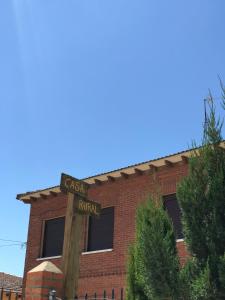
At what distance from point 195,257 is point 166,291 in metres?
0.66

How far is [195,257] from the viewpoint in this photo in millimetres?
7398

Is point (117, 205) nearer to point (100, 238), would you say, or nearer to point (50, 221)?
point (100, 238)

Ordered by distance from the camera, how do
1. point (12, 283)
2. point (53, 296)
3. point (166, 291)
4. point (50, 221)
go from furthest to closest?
1. point (12, 283)
2. point (50, 221)
3. point (166, 291)
4. point (53, 296)

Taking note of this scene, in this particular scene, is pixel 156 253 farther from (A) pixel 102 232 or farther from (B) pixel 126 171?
(A) pixel 102 232

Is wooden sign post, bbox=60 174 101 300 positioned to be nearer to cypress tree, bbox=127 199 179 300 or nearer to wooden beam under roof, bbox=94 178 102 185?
cypress tree, bbox=127 199 179 300

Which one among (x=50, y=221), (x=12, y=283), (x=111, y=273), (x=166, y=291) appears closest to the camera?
(x=166, y=291)

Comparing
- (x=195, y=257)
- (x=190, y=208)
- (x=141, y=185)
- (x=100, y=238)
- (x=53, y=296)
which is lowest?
(x=53, y=296)

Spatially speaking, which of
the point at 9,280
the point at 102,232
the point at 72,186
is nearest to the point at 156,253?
the point at 72,186

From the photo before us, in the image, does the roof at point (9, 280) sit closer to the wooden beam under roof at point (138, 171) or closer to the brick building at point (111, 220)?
the brick building at point (111, 220)

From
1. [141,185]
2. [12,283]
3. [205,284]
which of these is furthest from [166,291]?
[12,283]

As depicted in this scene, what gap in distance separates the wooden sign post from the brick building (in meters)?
6.90

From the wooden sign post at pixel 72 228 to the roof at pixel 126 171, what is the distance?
21.6 ft

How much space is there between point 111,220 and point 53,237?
111 inches

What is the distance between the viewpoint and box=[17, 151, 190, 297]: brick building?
15337 millimetres
